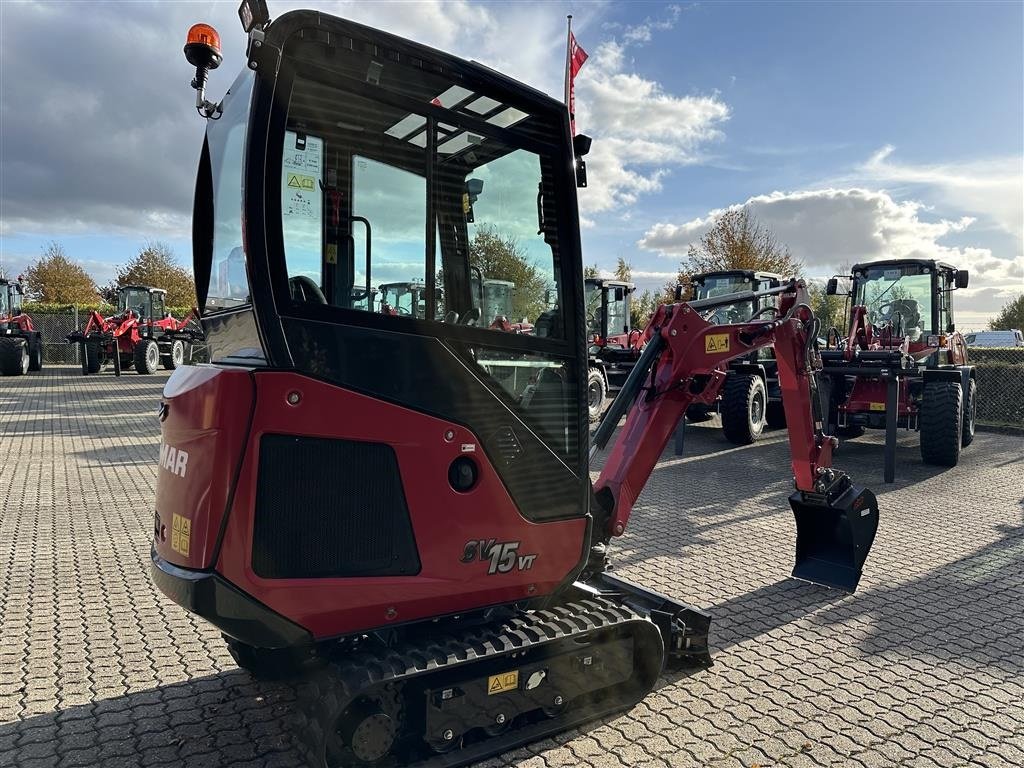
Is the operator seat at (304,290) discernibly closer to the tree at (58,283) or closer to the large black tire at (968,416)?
the large black tire at (968,416)

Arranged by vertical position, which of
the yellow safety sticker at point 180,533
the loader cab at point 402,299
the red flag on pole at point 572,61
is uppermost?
the red flag on pole at point 572,61

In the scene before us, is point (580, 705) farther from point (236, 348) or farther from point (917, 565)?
point (917, 565)

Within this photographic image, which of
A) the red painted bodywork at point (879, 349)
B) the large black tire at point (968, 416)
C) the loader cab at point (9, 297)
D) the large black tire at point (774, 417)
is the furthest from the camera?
the loader cab at point (9, 297)

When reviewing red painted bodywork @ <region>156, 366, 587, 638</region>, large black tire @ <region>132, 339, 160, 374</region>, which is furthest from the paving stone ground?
large black tire @ <region>132, 339, 160, 374</region>

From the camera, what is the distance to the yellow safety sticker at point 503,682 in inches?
110

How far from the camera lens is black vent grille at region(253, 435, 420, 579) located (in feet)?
7.93

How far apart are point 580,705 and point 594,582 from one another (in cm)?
82

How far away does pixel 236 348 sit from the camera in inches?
103

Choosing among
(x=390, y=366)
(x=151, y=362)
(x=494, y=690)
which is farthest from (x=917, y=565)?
(x=151, y=362)

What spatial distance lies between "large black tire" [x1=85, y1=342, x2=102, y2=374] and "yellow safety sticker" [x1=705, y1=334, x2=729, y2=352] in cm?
2273

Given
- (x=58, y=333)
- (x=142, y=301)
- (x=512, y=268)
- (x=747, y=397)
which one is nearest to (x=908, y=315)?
(x=747, y=397)

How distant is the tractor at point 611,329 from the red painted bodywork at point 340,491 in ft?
37.9

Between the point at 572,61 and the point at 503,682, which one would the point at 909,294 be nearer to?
the point at 572,61

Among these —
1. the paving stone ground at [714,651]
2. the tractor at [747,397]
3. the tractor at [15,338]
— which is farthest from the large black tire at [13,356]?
the tractor at [747,397]
